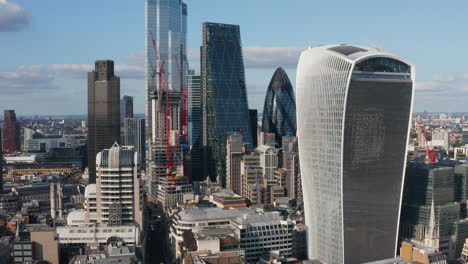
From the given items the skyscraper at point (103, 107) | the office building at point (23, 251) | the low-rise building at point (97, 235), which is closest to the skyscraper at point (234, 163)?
the skyscraper at point (103, 107)

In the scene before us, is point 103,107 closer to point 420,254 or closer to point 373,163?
point 373,163

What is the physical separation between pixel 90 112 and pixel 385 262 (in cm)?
13830

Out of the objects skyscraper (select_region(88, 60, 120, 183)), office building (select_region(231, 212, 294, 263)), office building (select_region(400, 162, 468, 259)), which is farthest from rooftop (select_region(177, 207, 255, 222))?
skyscraper (select_region(88, 60, 120, 183))

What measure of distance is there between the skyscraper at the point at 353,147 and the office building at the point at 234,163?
70821 mm

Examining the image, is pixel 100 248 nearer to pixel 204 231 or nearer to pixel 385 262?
pixel 204 231

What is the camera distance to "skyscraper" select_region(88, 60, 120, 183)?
7382 inches

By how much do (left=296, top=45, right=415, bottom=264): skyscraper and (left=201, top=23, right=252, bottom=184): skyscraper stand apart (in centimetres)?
9841

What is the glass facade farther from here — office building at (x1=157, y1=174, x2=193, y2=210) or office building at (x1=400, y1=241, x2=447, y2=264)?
office building at (x1=157, y1=174, x2=193, y2=210)

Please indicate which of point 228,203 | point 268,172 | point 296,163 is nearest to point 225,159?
point 268,172

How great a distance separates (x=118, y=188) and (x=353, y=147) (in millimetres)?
45642

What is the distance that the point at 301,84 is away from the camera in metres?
96.8

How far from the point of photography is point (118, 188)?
332 feet

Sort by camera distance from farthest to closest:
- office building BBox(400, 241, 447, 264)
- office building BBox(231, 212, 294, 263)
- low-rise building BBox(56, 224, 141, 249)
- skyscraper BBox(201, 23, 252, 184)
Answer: skyscraper BBox(201, 23, 252, 184) → office building BBox(231, 212, 294, 263) → low-rise building BBox(56, 224, 141, 249) → office building BBox(400, 241, 447, 264)

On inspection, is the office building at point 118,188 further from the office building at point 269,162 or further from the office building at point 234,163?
the office building at point 234,163
